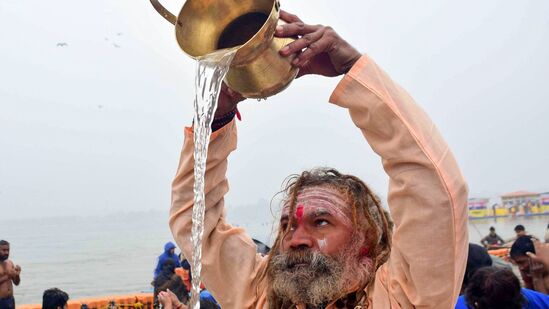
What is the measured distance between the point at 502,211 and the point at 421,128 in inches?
1605

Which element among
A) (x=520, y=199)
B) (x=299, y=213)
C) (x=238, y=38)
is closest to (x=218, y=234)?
(x=299, y=213)

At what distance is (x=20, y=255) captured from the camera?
28.5 metres

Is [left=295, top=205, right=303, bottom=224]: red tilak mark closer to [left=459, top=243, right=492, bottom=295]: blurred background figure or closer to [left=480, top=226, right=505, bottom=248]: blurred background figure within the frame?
[left=459, top=243, right=492, bottom=295]: blurred background figure

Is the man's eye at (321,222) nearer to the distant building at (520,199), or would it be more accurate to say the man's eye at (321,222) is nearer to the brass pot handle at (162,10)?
the brass pot handle at (162,10)

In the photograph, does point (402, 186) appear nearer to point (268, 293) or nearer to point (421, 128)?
point (421, 128)

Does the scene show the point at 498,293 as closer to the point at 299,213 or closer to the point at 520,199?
the point at 299,213

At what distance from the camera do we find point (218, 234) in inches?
82.7

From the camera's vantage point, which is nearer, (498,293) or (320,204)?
(320,204)

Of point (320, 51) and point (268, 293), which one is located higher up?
point (320, 51)

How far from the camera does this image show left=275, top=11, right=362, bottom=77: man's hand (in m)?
1.66

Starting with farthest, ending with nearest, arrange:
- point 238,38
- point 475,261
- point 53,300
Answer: point 53,300
point 475,261
point 238,38

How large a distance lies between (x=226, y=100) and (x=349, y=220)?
588mm

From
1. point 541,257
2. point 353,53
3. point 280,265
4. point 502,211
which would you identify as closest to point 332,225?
point 280,265

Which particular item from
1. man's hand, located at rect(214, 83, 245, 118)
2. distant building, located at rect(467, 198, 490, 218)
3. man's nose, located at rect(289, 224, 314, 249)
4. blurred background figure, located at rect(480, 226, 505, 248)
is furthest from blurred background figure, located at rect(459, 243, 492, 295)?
distant building, located at rect(467, 198, 490, 218)
